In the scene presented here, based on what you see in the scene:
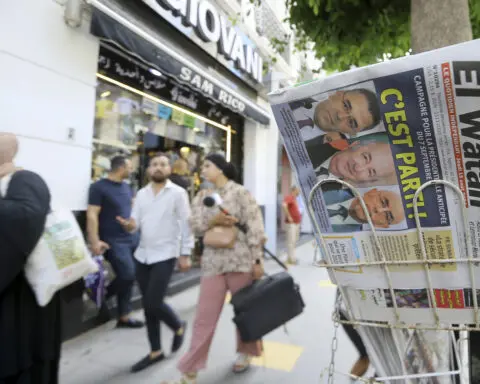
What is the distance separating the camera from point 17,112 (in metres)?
2.96

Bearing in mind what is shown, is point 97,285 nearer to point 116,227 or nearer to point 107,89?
point 116,227

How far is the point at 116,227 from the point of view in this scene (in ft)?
11.7

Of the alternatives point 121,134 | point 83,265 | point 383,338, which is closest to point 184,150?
point 121,134

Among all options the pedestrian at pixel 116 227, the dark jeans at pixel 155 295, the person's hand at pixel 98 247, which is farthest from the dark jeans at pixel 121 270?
the dark jeans at pixel 155 295

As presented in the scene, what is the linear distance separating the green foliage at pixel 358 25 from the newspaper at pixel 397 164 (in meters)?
2.21

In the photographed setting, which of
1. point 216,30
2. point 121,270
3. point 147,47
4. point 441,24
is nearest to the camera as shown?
point 441,24

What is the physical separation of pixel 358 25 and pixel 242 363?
2929mm

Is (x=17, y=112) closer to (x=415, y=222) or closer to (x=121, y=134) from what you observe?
(x=121, y=134)

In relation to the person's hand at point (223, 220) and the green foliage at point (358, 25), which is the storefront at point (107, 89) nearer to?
the person's hand at point (223, 220)

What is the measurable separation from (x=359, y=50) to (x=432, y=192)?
9.05ft

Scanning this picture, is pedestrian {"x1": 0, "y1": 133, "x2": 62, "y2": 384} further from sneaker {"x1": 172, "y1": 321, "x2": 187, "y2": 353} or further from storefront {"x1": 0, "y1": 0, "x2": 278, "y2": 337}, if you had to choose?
sneaker {"x1": 172, "y1": 321, "x2": 187, "y2": 353}

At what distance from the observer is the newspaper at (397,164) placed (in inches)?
28.6

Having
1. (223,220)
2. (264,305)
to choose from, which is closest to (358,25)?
(223,220)

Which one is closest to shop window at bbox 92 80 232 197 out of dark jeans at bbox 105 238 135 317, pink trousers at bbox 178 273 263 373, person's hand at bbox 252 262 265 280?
dark jeans at bbox 105 238 135 317
